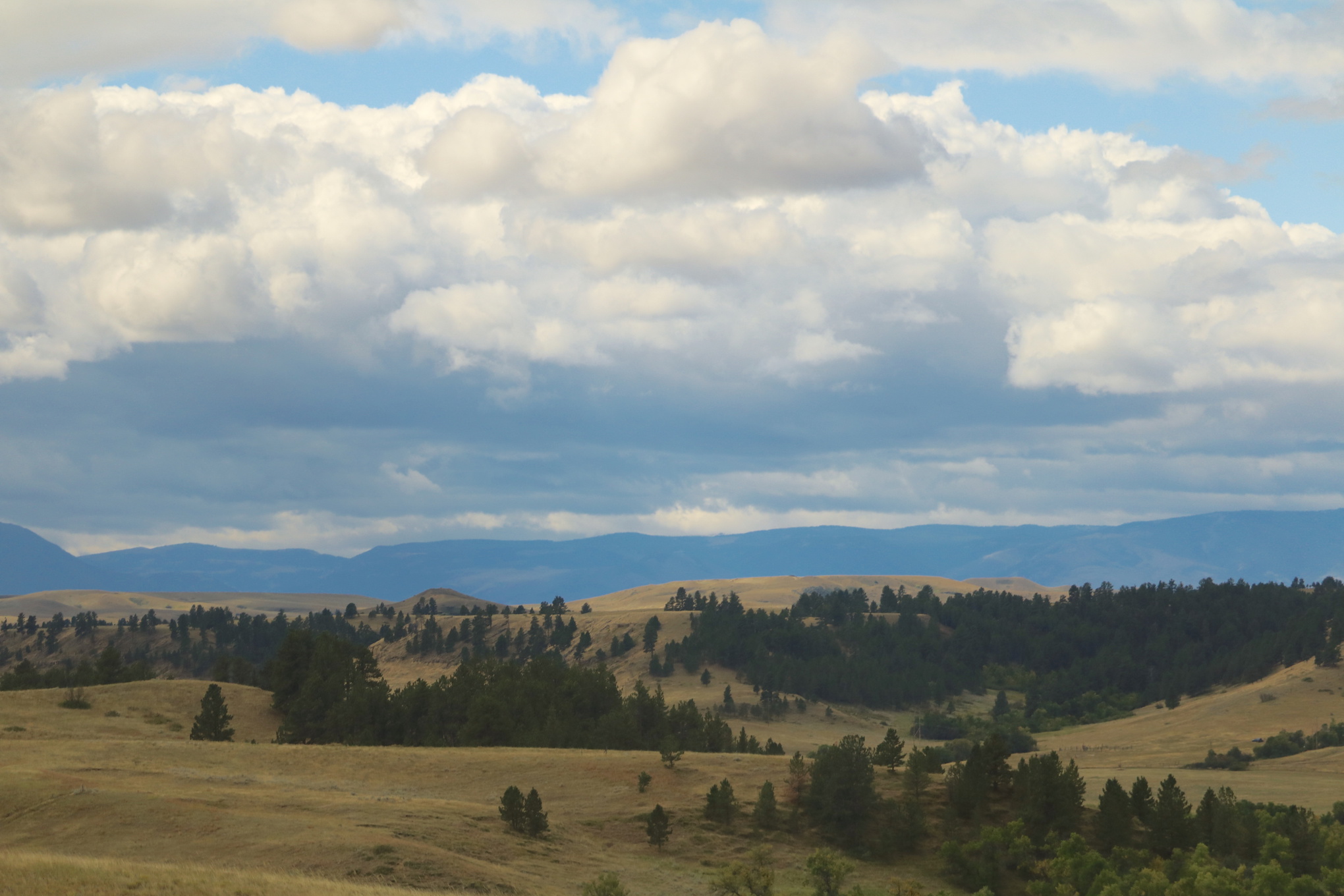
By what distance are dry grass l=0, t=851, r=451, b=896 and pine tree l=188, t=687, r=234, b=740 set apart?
203 ft

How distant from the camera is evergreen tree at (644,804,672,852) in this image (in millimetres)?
70750

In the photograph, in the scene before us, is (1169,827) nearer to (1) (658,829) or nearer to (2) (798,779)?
(2) (798,779)

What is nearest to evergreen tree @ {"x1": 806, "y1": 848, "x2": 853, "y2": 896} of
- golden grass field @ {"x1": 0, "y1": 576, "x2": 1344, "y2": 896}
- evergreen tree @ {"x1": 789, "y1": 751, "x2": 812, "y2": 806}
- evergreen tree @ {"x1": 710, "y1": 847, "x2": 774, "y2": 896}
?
golden grass field @ {"x1": 0, "y1": 576, "x2": 1344, "y2": 896}

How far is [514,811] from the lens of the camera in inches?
2591

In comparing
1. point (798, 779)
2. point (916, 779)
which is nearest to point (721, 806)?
point (798, 779)

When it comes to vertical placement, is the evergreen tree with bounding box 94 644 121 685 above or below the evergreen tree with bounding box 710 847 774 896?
above

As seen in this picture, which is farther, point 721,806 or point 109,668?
point 109,668

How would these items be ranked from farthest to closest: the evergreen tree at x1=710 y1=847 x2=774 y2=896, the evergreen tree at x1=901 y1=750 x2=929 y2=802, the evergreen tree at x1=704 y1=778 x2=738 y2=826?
the evergreen tree at x1=901 y1=750 x2=929 y2=802, the evergreen tree at x1=704 y1=778 x2=738 y2=826, the evergreen tree at x1=710 y1=847 x2=774 y2=896

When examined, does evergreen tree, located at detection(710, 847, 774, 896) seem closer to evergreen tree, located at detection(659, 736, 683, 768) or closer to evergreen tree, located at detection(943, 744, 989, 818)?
evergreen tree, located at detection(943, 744, 989, 818)

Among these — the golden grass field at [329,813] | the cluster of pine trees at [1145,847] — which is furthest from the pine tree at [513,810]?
the cluster of pine trees at [1145,847]

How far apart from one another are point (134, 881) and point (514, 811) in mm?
27751

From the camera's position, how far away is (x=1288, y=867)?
7006cm

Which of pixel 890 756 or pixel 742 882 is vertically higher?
pixel 890 756

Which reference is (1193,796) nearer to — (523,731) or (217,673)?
(523,731)
